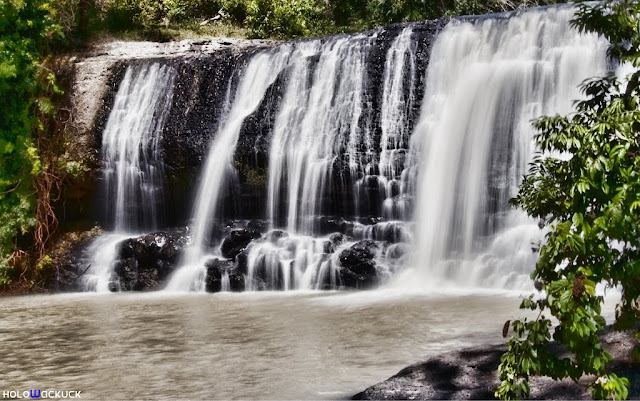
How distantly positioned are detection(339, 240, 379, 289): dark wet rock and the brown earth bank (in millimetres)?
7026

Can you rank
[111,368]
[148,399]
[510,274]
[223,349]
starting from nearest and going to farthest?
[148,399] → [111,368] → [223,349] → [510,274]

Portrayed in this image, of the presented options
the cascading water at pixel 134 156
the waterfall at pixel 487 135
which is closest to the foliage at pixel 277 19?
the cascading water at pixel 134 156

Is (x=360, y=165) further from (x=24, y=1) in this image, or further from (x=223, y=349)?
(x=24, y=1)

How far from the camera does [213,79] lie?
58.9 feet

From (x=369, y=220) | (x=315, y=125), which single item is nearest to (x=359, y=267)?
(x=369, y=220)

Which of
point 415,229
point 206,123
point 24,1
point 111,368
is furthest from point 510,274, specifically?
point 24,1

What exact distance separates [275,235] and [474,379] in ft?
30.8

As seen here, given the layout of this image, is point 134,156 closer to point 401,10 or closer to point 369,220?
point 369,220

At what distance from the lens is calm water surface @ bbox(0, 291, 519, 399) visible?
6.58m

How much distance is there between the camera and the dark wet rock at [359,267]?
520 inches

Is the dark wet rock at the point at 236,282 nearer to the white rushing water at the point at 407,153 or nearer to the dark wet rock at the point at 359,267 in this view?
the white rushing water at the point at 407,153

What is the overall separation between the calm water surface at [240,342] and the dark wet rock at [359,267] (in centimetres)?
69

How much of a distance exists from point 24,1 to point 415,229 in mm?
10481

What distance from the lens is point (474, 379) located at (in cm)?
552
